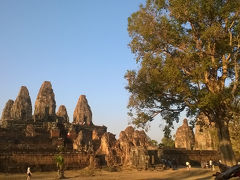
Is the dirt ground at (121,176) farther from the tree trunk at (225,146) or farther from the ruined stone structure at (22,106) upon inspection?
the ruined stone structure at (22,106)

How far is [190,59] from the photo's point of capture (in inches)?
558

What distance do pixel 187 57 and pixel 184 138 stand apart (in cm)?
3605

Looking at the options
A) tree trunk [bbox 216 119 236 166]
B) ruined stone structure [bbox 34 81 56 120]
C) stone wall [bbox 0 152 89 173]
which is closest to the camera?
tree trunk [bbox 216 119 236 166]

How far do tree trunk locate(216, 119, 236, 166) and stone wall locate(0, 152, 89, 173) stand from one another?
56.8ft

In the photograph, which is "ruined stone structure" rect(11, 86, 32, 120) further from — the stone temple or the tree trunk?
the tree trunk

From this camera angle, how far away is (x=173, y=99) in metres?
15.4

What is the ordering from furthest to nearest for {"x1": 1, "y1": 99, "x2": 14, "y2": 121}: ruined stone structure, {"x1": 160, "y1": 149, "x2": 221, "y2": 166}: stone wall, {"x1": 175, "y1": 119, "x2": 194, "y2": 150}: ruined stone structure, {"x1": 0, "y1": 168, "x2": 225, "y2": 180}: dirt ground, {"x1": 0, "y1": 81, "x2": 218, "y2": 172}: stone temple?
{"x1": 1, "y1": 99, "x2": 14, "y2": 121}: ruined stone structure < {"x1": 175, "y1": 119, "x2": 194, "y2": 150}: ruined stone structure < {"x1": 160, "y1": 149, "x2": 221, "y2": 166}: stone wall < {"x1": 0, "y1": 81, "x2": 218, "y2": 172}: stone temple < {"x1": 0, "y1": 168, "x2": 225, "y2": 180}: dirt ground

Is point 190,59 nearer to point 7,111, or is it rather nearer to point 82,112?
point 82,112

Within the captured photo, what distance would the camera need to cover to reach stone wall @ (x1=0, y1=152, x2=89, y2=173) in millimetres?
23409

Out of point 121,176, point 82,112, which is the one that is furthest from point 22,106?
point 121,176

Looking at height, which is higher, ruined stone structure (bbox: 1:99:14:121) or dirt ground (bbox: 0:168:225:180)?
ruined stone structure (bbox: 1:99:14:121)

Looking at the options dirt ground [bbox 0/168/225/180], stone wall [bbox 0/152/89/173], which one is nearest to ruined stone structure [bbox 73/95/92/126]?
stone wall [bbox 0/152/89/173]

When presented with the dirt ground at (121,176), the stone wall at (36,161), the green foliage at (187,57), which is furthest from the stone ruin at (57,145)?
the green foliage at (187,57)

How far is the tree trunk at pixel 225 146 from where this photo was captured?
12.9 meters
